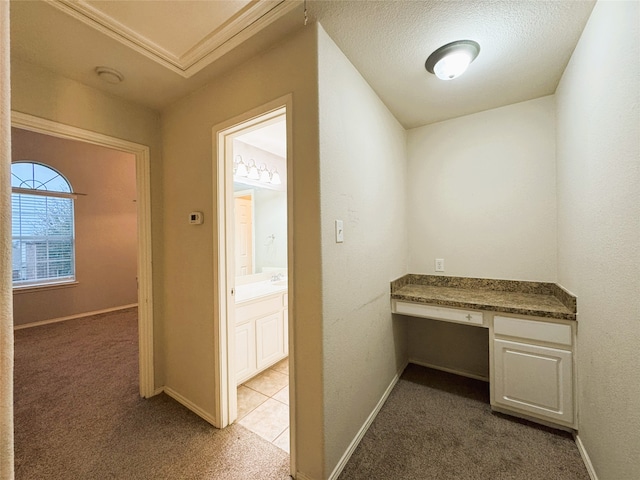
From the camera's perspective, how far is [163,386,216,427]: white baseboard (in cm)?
189

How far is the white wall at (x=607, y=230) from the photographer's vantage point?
102 cm

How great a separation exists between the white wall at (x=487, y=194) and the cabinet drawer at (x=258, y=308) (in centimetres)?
149

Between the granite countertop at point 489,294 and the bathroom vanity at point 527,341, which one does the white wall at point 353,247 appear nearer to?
the granite countertop at point 489,294

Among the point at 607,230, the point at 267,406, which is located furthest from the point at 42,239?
the point at 607,230

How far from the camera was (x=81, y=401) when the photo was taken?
2.12 metres

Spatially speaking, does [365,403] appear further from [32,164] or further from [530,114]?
[32,164]

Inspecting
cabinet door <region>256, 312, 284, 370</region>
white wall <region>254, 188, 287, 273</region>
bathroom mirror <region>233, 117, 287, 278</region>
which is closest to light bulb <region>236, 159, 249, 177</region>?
bathroom mirror <region>233, 117, 287, 278</region>

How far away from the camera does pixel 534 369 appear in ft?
5.82

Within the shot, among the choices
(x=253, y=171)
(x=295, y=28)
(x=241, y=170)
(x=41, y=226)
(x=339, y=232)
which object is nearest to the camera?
(x=295, y=28)

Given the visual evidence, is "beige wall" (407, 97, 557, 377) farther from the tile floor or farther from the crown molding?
the crown molding

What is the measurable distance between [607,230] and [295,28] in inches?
73.3

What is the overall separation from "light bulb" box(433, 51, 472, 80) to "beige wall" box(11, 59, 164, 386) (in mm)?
2279

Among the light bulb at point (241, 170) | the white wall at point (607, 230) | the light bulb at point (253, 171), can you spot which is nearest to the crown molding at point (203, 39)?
the light bulb at point (241, 170)

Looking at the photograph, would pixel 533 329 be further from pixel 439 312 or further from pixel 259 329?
pixel 259 329
